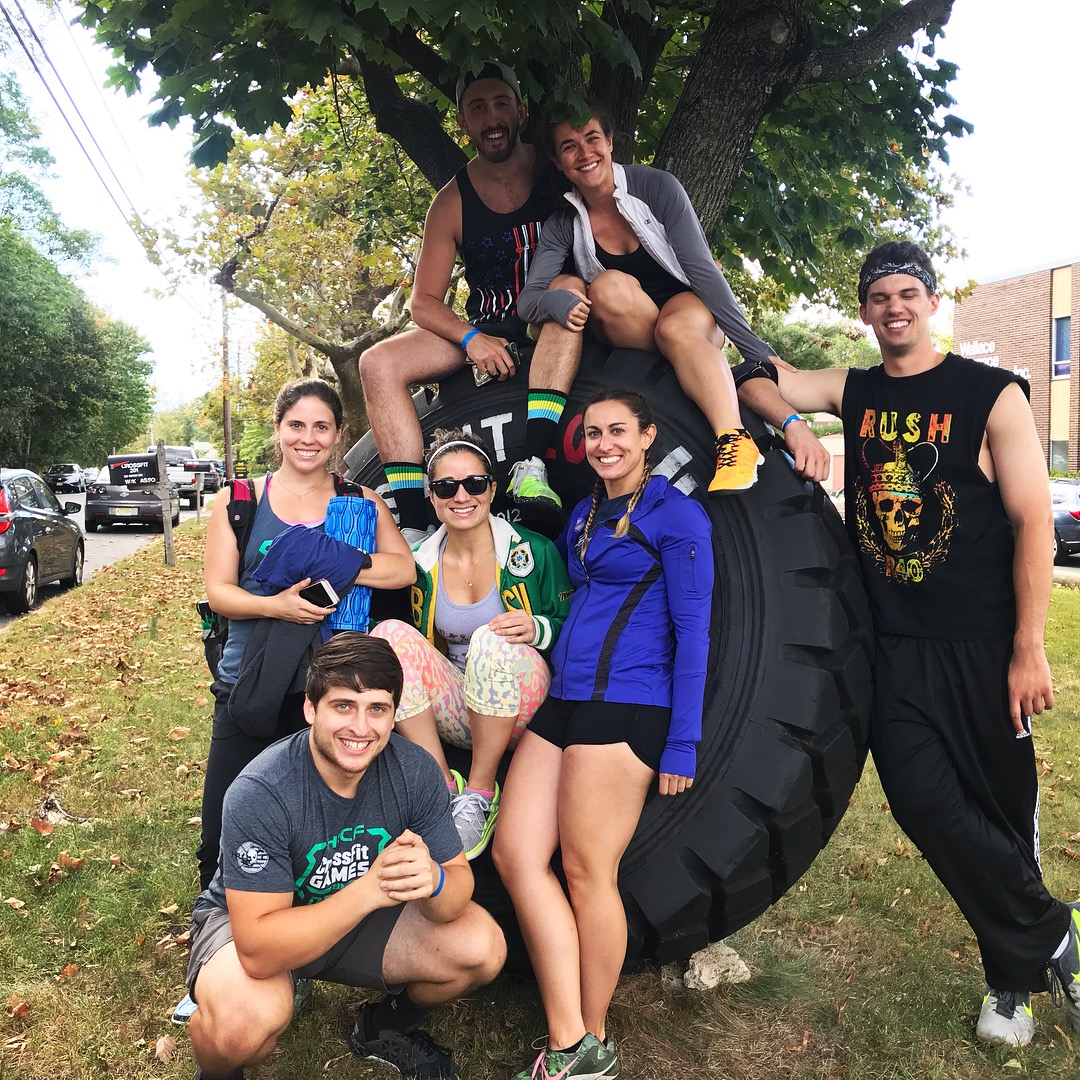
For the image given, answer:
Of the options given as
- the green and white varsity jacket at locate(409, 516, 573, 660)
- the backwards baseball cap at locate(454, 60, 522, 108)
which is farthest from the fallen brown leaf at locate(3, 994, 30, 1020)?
the backwards baseball cap at locate(454, 60, 522, 108)

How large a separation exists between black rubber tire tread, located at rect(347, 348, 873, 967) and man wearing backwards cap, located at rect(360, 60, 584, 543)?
2.59ft

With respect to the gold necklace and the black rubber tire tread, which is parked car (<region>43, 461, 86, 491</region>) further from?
the black rubber tire tread

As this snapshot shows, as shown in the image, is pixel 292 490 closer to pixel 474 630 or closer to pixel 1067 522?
pixel 474 630

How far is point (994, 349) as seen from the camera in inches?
1276

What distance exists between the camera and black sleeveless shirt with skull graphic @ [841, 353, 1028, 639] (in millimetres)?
2762

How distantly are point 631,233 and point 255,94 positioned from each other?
5.80ft

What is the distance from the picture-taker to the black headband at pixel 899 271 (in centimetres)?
283

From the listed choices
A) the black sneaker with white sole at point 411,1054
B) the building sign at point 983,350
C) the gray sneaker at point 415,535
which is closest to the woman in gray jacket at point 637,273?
the gray sneaker at point 415,535

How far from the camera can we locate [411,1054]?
104 inches

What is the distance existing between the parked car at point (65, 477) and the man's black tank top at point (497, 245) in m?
38.0

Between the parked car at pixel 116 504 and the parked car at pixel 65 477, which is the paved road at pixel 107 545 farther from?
the parked car at pixel 65 477

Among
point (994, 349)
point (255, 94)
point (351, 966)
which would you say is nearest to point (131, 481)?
point (255, 94)

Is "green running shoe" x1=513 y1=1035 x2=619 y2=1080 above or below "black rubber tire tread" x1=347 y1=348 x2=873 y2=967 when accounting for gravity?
below

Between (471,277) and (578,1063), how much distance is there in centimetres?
263
